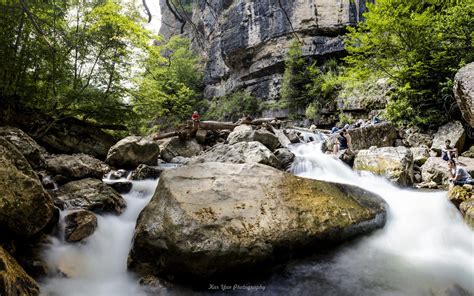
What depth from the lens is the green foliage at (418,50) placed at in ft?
32.3

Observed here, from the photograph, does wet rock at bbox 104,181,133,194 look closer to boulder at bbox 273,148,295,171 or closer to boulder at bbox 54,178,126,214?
boulder at bbox 54,178,126,214

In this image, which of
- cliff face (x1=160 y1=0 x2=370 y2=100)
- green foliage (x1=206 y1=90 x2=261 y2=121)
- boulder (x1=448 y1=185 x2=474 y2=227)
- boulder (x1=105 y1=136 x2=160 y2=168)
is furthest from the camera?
green foliage (x1=206 y1=90 x2=261 y2=121)

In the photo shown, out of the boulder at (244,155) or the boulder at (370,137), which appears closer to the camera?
the boulder at (244,155)

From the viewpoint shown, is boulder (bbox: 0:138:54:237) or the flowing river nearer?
boulder (bbox: 0:138:54:237)

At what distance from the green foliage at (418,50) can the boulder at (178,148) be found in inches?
310

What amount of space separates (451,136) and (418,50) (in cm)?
372

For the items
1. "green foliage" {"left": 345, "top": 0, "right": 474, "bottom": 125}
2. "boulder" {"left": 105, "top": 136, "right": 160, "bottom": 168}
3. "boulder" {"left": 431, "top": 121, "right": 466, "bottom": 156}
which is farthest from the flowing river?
"green foliage" {"left": 345, "top": 0, "right": 474, "bottom": 125}

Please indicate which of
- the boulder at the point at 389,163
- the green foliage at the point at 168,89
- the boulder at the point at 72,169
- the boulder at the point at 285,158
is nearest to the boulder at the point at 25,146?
the boulder at the point at 72,169

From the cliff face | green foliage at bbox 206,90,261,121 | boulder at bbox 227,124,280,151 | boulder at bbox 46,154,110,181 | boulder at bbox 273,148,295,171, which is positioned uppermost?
the cliff face

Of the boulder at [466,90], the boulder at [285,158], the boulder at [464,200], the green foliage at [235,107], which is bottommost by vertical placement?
the boulder at [464,200]

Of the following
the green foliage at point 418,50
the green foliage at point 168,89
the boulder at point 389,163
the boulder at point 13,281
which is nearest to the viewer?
the boulder at point 13,281

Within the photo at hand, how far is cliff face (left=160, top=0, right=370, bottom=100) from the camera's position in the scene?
68.6ft

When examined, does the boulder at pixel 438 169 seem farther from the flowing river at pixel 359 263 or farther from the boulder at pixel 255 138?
the boulder at pixel 255 138

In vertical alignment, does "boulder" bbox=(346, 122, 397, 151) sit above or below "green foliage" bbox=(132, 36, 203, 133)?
below
